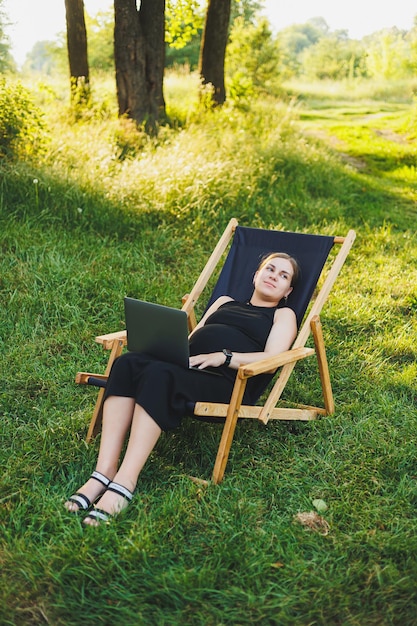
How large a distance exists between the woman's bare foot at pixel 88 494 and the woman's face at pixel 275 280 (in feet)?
5.08

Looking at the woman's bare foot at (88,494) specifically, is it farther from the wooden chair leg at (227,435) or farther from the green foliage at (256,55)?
the green foliage at (256,55)

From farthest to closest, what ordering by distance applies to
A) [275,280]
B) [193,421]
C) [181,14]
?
[181,14] < [275,280] < [193,421]

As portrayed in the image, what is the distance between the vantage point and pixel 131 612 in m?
2.55

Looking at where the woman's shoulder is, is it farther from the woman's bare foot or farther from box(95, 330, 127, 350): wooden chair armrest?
the woman's bare foot

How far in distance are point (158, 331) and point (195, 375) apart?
294 millimetres

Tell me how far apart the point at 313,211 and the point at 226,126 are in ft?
8.47

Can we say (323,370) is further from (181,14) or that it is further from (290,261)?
(181,14)

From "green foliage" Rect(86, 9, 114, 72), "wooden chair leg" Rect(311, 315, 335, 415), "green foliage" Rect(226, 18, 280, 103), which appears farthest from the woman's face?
"green foliage" Rect(86, 9, 114, 72)

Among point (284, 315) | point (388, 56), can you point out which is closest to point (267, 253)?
point (284, 315)

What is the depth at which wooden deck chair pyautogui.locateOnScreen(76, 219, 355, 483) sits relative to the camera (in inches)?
135

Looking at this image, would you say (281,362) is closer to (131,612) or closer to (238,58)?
(131,612)

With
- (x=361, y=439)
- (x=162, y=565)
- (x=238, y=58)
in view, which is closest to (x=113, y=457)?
(x=162, y=565)

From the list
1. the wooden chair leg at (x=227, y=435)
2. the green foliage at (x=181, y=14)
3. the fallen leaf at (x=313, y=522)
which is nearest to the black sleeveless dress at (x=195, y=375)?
the wooden chair leg at (x=227, y=435)

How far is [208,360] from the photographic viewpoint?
148 inches
